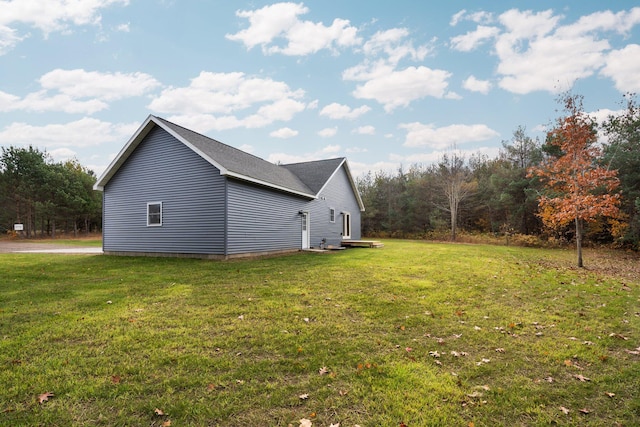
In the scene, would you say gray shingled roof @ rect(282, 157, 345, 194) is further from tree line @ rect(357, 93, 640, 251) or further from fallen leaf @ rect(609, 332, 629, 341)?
fallen leaf @ rect(609, 332, 629, 341)

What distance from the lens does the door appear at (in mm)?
22803

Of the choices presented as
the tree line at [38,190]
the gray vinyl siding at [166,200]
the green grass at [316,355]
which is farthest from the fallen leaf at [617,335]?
the tree line at [38,190]

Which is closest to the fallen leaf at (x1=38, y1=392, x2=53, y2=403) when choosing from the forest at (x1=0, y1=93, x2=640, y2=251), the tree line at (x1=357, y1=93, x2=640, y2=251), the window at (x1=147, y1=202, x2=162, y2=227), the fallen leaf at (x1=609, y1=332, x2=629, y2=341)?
the fallen leaf at (x1=609, y1=332, x2=629, y2=341)

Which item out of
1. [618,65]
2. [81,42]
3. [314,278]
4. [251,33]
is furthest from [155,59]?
[618,65]

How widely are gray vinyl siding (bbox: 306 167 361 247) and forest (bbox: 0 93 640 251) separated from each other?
10.7 m

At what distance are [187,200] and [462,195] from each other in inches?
1019

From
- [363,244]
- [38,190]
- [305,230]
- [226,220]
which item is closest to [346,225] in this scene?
[363,244]

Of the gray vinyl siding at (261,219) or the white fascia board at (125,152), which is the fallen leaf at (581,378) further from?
the white fascia board at (125,152)

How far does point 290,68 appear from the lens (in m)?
17.2

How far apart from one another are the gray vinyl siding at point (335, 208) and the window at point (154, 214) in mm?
7649

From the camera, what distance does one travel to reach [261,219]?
555 inches

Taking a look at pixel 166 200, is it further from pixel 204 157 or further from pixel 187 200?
pixel 204 157

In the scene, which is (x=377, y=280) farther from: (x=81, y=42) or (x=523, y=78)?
(x=81, y=42)

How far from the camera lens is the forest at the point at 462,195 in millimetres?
19641
